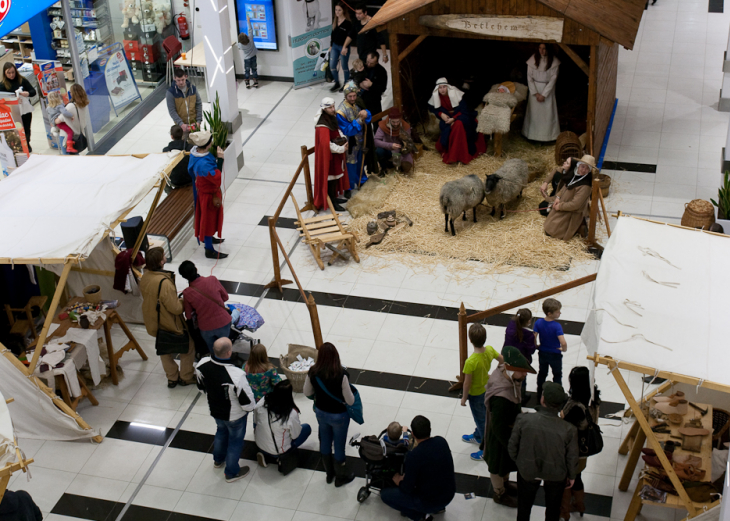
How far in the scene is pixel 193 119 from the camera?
12.4 meters

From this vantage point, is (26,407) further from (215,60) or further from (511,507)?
(215,60)

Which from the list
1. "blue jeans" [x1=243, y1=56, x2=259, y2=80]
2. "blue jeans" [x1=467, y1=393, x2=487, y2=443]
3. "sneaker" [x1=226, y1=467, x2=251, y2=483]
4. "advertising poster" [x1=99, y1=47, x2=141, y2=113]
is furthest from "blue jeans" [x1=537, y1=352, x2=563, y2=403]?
"blue jeans" [x1=243, y1=56, x2=259, y2=80]

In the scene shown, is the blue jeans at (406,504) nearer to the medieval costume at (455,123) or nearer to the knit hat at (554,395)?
the knit hat at (554,395)

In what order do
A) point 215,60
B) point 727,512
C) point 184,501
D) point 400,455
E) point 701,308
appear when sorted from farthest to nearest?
point 215,60
point 184,501
point 400,455
point 701,308
point 727,512

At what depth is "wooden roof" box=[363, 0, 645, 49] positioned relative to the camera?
10571 millimetres

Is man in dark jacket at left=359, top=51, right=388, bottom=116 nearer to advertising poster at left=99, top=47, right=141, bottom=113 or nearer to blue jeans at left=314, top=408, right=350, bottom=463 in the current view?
advertising poster at left=99, top=47, right=141, bottom=113

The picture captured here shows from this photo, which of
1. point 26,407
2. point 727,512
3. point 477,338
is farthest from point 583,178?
point 26,407

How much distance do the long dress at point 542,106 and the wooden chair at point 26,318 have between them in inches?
305

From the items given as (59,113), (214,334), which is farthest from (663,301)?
(59,113)

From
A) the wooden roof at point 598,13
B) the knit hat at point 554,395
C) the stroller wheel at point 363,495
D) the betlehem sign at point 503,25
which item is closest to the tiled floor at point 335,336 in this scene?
the stroller wheel at point 363,495

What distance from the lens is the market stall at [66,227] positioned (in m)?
7.02

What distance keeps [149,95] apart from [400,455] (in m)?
10.8

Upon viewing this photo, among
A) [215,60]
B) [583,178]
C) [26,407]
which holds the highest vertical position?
[215,60]

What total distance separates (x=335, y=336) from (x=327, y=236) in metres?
1.67
